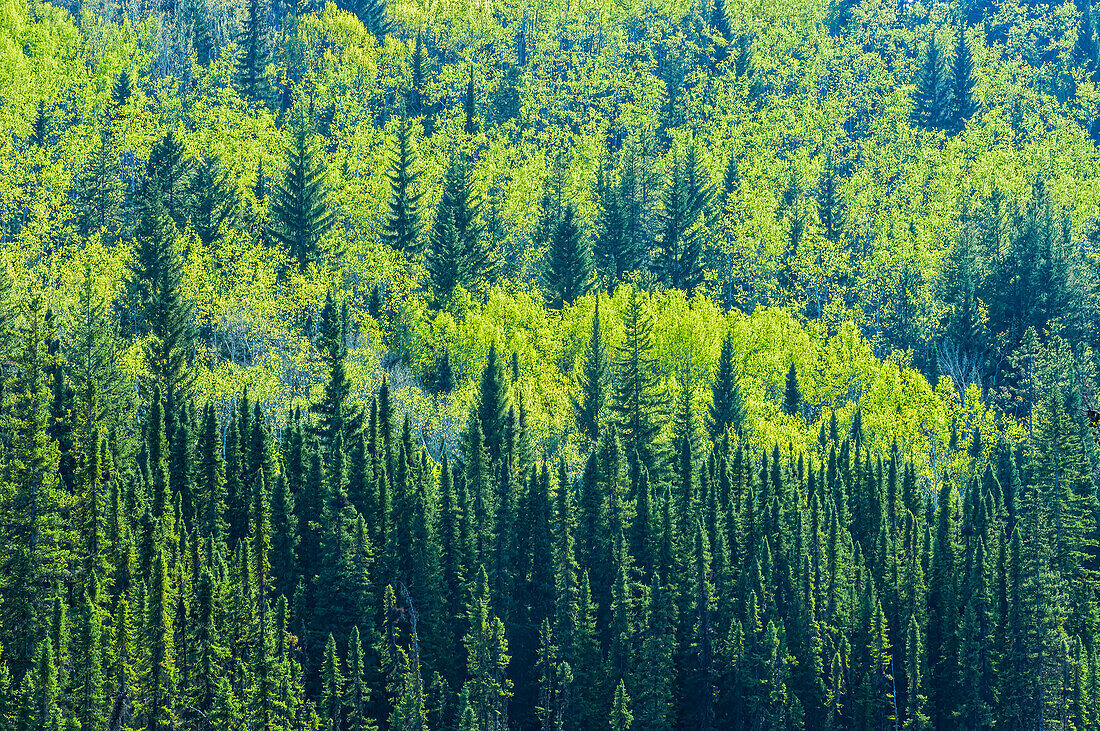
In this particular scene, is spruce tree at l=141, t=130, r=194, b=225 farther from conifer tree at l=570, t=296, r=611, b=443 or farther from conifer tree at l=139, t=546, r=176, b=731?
conifer tree at l=139, t=546, r=176, b=731

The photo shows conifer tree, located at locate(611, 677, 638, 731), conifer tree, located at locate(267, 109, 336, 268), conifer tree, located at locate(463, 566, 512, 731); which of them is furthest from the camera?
conifer tree, located at locate(267, 109, 336, 268)

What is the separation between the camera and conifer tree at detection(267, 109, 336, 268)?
129500 millimetres

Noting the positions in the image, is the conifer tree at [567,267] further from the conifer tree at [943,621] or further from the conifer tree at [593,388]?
the conifer tree at [943,621]

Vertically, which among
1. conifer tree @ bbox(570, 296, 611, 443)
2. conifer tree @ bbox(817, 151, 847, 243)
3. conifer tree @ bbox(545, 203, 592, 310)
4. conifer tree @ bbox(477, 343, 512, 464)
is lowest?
conifer tree @ bbox(477, 343, 512, 464)

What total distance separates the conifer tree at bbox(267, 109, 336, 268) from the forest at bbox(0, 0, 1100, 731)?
0.33 meters

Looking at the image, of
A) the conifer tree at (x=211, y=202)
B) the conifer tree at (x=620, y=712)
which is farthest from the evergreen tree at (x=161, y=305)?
the conifer tree at (x=620, y=712)

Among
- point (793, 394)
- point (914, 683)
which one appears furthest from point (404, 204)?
point (914, 683)

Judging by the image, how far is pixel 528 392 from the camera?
10931cm

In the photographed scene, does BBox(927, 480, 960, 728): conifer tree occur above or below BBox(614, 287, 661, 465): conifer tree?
below

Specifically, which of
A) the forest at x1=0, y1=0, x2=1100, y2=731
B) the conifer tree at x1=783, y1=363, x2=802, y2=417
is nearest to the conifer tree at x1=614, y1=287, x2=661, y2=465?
the forest at x1=0, y1=0, x2=1100, y2=731

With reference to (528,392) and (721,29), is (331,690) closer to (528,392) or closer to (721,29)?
(528,392)

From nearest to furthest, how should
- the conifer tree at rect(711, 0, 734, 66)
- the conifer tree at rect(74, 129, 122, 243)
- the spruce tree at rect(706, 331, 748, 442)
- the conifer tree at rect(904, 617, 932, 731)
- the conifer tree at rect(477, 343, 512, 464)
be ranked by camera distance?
the conifer tree at rect(904, 617, 932, 731) < the conifer tree at rect(477, 343, 512, 464) < the spruce tree at rect(706, 331, 748, 442) < the conifer tree at rect(74, 129, 122, 243) < the conifer tree at rect(711, 0, 734, 66)

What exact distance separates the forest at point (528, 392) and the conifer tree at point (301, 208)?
33 cm

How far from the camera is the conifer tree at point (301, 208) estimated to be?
425 feet
